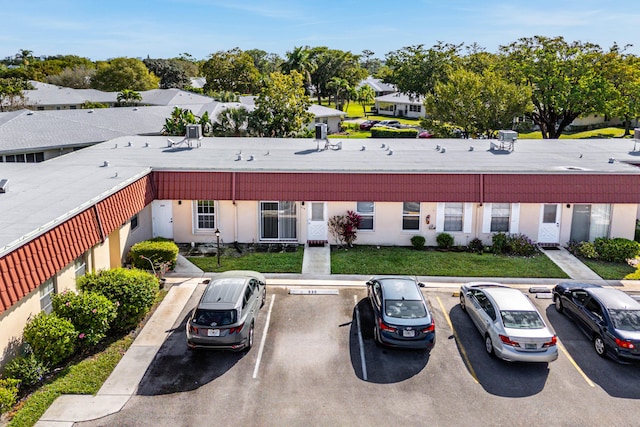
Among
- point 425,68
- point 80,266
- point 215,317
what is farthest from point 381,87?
point 215,317

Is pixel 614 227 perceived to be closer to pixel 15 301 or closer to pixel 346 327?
pixel 346 327

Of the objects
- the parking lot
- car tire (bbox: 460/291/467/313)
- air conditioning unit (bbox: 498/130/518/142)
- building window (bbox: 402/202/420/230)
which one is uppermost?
air conditioning unit (bbox: 498/130/518/142)

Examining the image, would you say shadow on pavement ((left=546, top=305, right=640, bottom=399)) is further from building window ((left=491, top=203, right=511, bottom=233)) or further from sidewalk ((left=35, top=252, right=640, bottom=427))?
building window ((left=491, top=203, right=511, bottom=233))

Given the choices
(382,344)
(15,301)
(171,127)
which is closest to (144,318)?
(15,301)

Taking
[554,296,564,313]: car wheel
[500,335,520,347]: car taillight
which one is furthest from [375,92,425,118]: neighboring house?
[500,335,520,347]: car taillight

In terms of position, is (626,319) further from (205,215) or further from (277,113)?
(277,113)

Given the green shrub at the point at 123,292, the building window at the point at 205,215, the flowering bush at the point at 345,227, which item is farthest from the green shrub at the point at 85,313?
the flowering bush at the point at 345,227

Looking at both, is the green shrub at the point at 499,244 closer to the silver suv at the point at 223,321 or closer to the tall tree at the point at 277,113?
the silver suv at the point at 223,321
